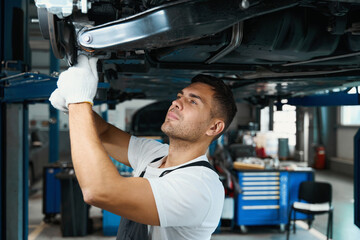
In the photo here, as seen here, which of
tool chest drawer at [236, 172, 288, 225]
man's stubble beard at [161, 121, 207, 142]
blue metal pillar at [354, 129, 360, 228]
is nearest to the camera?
man's stubble beard at [161, 121, 207, 142]

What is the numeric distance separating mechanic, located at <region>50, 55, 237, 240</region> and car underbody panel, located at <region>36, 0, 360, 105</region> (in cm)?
14

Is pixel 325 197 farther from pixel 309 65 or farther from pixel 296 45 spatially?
pixel 296 45

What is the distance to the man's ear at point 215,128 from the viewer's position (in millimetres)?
1341

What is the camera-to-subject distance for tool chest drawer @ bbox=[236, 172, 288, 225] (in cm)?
439

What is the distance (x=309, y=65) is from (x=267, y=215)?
3.17 meters

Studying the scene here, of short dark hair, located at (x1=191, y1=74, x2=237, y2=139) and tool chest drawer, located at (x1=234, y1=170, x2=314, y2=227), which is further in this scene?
tool chest drawer, located at (x1=234, y1=170, x2=314, y2=227)

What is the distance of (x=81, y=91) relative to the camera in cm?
102

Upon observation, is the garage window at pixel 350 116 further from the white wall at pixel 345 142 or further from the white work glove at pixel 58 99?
the white work glove at pixel 58 99

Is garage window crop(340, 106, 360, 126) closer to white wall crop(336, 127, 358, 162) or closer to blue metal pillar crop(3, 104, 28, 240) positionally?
white wall crop(336, 127, 358, 162)

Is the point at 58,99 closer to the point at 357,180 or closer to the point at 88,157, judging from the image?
the point at 88,157

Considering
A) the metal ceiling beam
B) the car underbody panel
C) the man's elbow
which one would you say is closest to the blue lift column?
the car underbody panel

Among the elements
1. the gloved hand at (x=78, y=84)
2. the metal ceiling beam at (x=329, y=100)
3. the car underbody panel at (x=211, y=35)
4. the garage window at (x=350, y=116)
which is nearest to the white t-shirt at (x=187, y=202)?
the gloved hand at (x=78, y=84)

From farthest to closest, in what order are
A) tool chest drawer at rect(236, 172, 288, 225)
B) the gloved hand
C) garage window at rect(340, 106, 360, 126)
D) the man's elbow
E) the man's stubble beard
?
garage window at rect(340, 106, 360, 126), tool chest drawer at rect(236, 172, 288, 225), the man's stubble beard, the gloved hand, the man's elbow

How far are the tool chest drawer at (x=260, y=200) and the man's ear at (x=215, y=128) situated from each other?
319cm
